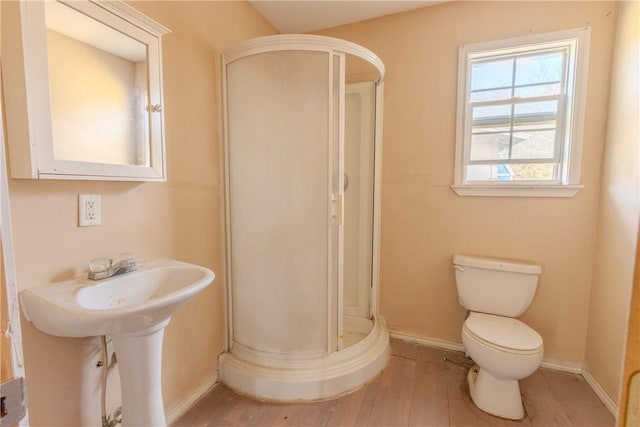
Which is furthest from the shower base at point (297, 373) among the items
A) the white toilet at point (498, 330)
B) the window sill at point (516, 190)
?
the window sill at point (516, 190)

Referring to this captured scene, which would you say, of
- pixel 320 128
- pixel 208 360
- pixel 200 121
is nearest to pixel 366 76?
pixel 320 128

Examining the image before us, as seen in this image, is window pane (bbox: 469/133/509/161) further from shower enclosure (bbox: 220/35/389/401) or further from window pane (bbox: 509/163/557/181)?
shower enclosure (bbox: 220/35/389/401)

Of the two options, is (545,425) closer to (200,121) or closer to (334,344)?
(334,344)

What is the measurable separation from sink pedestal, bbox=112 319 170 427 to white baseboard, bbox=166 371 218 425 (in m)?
0.46

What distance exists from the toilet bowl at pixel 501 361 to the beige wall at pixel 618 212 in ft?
1.49

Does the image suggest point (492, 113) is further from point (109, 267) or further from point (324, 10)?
point (109, 267)

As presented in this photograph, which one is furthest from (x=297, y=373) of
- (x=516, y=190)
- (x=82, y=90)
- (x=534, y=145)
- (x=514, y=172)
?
(x=534, y=145)

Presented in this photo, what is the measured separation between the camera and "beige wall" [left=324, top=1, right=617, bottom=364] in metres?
1.86

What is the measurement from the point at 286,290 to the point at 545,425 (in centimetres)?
152

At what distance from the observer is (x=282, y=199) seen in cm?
173

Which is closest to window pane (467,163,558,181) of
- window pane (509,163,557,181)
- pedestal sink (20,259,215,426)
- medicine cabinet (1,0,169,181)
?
window pane (509,163,557,181)

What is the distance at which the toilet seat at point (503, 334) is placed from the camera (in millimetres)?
1521

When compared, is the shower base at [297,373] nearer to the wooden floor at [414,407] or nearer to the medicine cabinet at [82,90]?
the wooden floor at [414,407]

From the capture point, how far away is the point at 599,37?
178 cm
